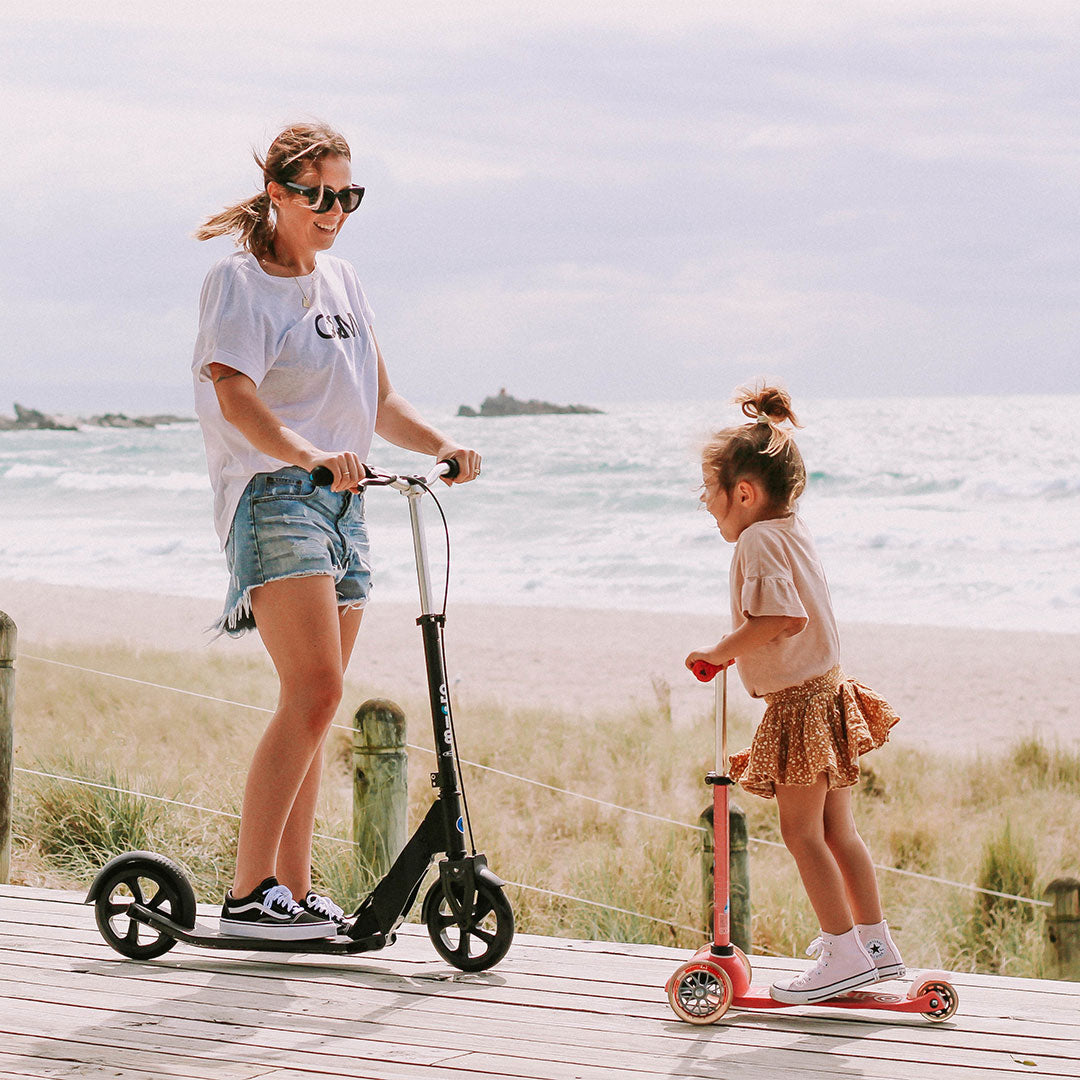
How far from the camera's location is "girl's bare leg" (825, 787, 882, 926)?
8.52 ft

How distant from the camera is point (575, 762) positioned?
7.95 metres

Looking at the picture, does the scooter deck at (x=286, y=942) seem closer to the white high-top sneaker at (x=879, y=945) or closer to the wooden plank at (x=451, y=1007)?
the wooden plank at (x=451, y=1007)

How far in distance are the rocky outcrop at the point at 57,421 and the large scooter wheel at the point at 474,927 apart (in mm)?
63494

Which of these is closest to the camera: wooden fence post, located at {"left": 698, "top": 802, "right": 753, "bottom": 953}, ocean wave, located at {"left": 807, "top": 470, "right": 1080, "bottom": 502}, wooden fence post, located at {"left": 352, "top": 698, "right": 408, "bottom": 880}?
wooden fence post, located at {"left": 698, "top": 802, "right": 753, "bottom": 953}

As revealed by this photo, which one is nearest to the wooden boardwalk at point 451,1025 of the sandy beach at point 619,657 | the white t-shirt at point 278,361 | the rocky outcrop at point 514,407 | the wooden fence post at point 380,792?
the wooden fence post at point 380,792

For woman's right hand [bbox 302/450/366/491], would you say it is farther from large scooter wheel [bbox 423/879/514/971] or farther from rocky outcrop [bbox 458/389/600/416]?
rocky outcrop [bbox 458/389/600/416]

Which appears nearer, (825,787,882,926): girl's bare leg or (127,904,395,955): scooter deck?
(825,787,882,926): girl's bare leg

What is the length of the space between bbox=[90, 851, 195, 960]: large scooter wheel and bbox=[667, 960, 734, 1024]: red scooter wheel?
1100 millimetres

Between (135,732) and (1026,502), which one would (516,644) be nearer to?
(135,732)

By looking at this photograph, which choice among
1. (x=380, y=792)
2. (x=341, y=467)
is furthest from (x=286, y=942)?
(x=341, y=467)

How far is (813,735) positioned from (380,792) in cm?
146

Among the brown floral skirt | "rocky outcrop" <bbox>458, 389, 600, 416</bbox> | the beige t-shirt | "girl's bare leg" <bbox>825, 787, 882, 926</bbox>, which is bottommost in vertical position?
"girl's bare leg" <bbox>825, 787, 882, 926</bbox>

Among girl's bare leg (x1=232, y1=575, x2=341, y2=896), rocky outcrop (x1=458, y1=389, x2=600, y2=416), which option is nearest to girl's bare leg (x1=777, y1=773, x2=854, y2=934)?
girl's bare leg (x1=232, y1=575, x2=341, y2=896)

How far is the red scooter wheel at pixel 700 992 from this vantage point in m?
2.52
